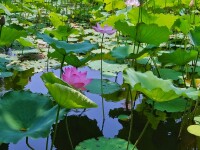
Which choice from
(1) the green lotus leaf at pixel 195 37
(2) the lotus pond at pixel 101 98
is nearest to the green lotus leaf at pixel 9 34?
(2) the lotus pond at pixel 101 98

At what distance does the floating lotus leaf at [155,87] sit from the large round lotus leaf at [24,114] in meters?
0.23

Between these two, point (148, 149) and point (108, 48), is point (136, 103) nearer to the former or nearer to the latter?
point (148, 149)

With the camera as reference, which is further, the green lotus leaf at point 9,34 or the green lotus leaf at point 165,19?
the green lotus leaf at point 165,19

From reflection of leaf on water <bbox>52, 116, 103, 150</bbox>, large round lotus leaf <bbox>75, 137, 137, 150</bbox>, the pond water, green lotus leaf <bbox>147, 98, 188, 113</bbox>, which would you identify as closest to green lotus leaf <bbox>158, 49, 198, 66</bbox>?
green lotus leaf <bbox>147, 98, 188, 113</bbox>

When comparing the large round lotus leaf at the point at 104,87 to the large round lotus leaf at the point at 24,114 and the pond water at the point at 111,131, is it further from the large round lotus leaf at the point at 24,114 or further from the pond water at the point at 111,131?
the large round lotus leaf at the point at 24,114

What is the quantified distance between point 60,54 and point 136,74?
50 cm

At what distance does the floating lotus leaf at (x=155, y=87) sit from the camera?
3.30 ft

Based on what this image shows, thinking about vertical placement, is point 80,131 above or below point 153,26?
below

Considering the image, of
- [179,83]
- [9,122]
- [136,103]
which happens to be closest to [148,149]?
[136,103]

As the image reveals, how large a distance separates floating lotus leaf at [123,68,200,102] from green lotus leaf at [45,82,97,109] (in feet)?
0.50

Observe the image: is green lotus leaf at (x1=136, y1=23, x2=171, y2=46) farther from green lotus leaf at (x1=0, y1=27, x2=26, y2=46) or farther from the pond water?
green lotus leaf at (x1=0, y1=27, x2=26, y2=46)

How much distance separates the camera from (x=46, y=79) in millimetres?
1087

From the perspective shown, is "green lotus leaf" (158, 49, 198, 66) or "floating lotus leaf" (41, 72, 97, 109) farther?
"green lotus leaf" (158, 49, 198, 66)

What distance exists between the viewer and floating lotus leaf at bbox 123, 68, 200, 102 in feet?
3.30
